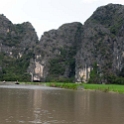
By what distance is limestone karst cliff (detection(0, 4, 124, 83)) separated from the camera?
98500 mm

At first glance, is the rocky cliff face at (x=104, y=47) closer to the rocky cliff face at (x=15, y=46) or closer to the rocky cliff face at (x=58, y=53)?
the rocky cliff face at (x=58, y=53)

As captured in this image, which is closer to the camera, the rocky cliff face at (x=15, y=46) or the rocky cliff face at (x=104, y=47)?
the rocky cliff face at (x=104, y=47)

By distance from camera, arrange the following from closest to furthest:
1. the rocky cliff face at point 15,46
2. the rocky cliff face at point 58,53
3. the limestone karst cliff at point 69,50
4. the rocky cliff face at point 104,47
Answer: the rocky cliff face at point 104,47
the limestone karst cliff at point 69,50
the rocky cliff face at point 58,53
the rocky cliff face at point 15,46

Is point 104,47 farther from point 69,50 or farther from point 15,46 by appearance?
point 15,46

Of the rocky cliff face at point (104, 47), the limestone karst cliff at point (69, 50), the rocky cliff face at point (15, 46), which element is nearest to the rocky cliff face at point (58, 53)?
the limestone karst cliff at point (69, 50)

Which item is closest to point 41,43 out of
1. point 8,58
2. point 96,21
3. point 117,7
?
point 8,58

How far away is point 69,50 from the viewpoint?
132 m

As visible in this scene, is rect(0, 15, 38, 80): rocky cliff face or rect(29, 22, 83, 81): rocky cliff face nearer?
rect(29, 22, 83, 81): rocky cliff face

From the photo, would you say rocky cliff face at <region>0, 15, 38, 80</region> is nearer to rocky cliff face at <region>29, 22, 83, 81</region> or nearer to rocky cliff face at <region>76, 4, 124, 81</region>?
rocky cliff face at <region>29, 22, 83, 81</region>

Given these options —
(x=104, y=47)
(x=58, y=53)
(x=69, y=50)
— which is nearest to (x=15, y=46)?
(x=58, y=53)

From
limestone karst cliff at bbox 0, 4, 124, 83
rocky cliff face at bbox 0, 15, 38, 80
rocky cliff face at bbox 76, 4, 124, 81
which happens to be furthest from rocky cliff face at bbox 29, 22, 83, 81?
rocky cliff face at bbox 76, 4, 124, 81

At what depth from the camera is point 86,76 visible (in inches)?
4112

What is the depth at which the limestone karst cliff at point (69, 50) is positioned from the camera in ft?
323

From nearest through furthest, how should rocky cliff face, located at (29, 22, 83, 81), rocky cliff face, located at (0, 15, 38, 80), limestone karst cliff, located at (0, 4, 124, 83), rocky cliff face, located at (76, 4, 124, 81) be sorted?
rocky cliff face, located at (76, 4, 124, 81) → limestone karst cliff, located at (0, 4, 124, 83) → rocky cliff face, located at (29, 22, 83, 81) → rocky cliff face, located at (0, 15, 38, 80)
